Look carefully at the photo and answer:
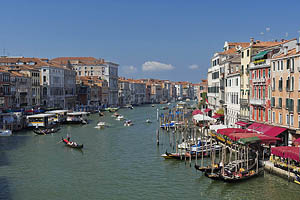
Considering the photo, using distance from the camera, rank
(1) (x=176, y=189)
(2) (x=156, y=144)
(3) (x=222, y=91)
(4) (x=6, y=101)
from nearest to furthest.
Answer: (1) (x=176, y=189) → (2) (x=156, y=144) → (3) (x=222, y=91) → (4) (x=6, y=101)

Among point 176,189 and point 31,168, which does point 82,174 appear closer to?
point 31,168

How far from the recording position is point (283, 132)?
21266 mm

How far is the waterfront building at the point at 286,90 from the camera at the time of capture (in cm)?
2019

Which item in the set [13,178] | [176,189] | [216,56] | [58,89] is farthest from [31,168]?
[58,89]

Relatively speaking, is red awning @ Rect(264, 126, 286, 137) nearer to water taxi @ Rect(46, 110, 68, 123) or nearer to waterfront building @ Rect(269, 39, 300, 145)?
waterfront building @ Rect(269, 39, 300, 145)

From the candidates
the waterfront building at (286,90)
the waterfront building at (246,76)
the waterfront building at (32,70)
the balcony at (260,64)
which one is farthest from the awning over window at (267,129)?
the waterfront building at (32,70)

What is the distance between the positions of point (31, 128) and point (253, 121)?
1023 inches

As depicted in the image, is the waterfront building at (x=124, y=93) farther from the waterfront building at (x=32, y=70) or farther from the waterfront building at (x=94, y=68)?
the waterfront building at (x=32, y=70)

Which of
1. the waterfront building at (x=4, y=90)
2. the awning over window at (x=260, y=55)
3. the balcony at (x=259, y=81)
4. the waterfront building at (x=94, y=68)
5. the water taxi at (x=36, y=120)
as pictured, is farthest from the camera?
the waterfront building at (x=94, y=68)

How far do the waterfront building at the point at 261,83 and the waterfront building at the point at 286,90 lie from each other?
60cm

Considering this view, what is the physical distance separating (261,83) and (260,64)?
132cm

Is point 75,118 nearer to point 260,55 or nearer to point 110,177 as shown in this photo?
point 110,177

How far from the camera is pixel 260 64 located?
24.8 metres

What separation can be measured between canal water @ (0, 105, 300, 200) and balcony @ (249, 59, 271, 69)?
7.46 metres
